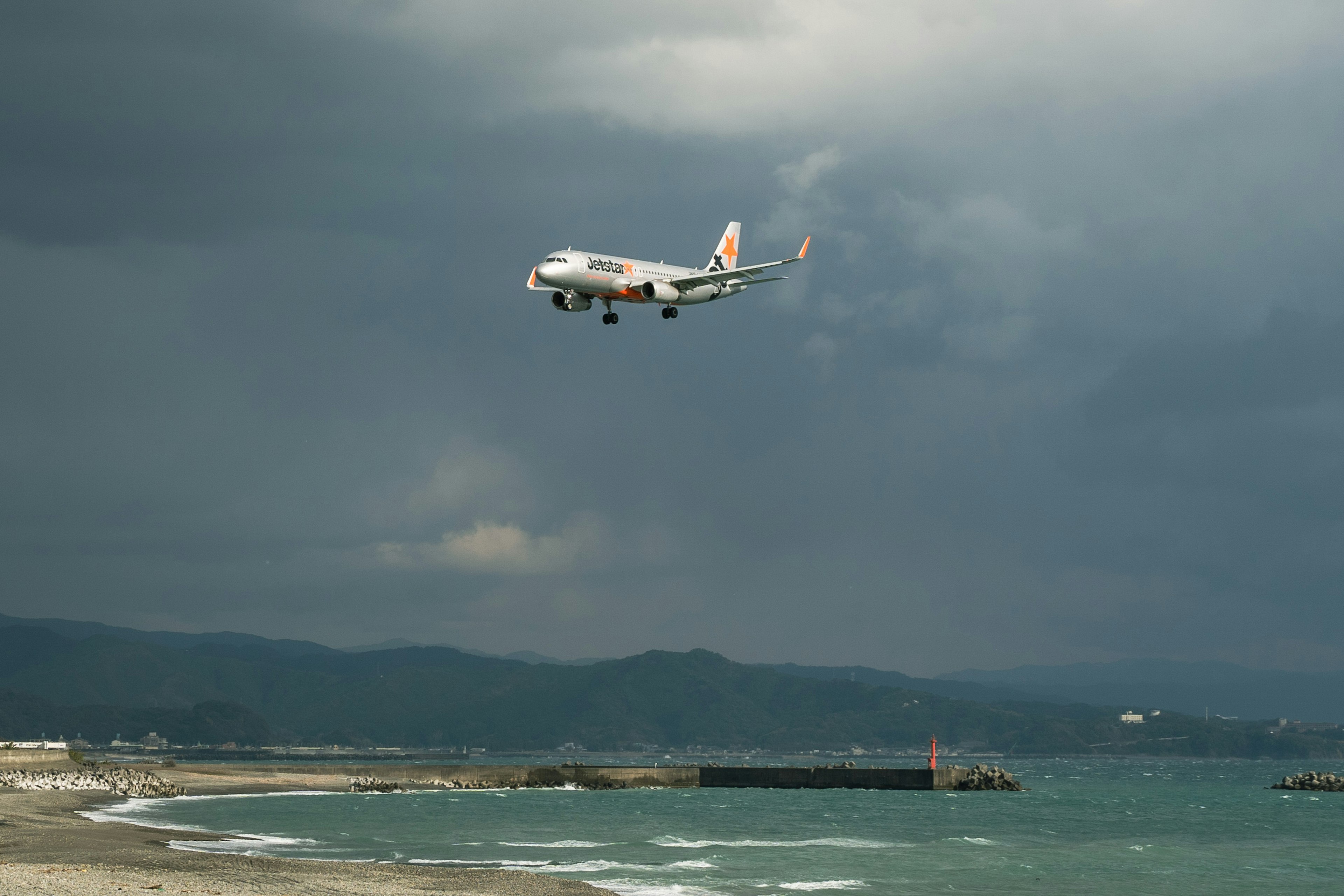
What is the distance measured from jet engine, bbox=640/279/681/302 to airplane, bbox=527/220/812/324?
0.9 inches

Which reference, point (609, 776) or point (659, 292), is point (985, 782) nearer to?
point (609, 776)

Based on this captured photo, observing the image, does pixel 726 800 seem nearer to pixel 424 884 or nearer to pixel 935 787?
pixel 935 787

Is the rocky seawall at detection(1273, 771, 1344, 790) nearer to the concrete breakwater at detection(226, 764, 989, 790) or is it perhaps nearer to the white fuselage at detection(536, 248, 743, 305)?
the concrete breakwater at detection(226, 764, 989, 790)

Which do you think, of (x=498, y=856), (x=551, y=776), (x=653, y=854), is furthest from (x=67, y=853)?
(x=551, y=776)

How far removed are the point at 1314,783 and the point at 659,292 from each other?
416 ft

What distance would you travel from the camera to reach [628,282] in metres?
57.4

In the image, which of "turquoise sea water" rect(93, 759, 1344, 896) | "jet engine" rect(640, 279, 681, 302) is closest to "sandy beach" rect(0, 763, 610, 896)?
"turquoise sea water" rect(93, 759, 1344, 896)

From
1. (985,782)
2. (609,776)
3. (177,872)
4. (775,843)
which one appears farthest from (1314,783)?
(177,872)

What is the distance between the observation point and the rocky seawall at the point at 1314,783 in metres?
148

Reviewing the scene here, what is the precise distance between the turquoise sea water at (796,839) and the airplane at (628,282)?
Answer: 77.2 ft

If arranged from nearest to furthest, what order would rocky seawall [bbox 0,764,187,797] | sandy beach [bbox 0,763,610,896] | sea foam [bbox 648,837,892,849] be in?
1. sandy beach [bbox 0,763,610,896]
2. sea foam [bbox 648,837,892,849]
3. rocky seawall [bbox 0,764,187,797]

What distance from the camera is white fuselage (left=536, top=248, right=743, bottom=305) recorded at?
55.1 meters

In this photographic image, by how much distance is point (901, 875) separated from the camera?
2137 inches

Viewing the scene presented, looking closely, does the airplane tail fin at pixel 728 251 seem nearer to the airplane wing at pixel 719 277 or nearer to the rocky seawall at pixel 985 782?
the airplane wing at pixel 719 277
